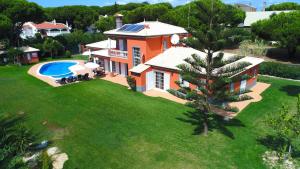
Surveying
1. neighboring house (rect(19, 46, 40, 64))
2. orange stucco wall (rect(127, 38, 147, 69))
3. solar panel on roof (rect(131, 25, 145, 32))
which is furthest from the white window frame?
neighboring house (rect(19, 46, 40, 64))

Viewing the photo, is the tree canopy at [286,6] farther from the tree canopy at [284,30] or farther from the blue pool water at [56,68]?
the blue pool water at [56,68]

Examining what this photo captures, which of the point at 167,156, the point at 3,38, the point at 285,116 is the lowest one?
the point at 167,156

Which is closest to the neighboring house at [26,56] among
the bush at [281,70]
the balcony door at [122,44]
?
the balcony door at [122,44]

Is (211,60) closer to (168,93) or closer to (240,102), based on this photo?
(240,102)

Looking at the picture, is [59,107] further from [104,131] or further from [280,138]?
[280,138]

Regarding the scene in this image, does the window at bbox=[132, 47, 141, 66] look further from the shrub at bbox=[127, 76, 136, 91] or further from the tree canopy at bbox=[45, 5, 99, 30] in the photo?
the tree canopy at bbox=[45, 5, 99, 30]

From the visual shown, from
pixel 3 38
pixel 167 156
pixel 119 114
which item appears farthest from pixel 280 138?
pixel 3 38

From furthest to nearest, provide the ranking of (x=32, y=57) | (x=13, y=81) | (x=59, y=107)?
1. (x=32, y=57)
2. (x=13, y=81)
3. (x=59, y=107)
